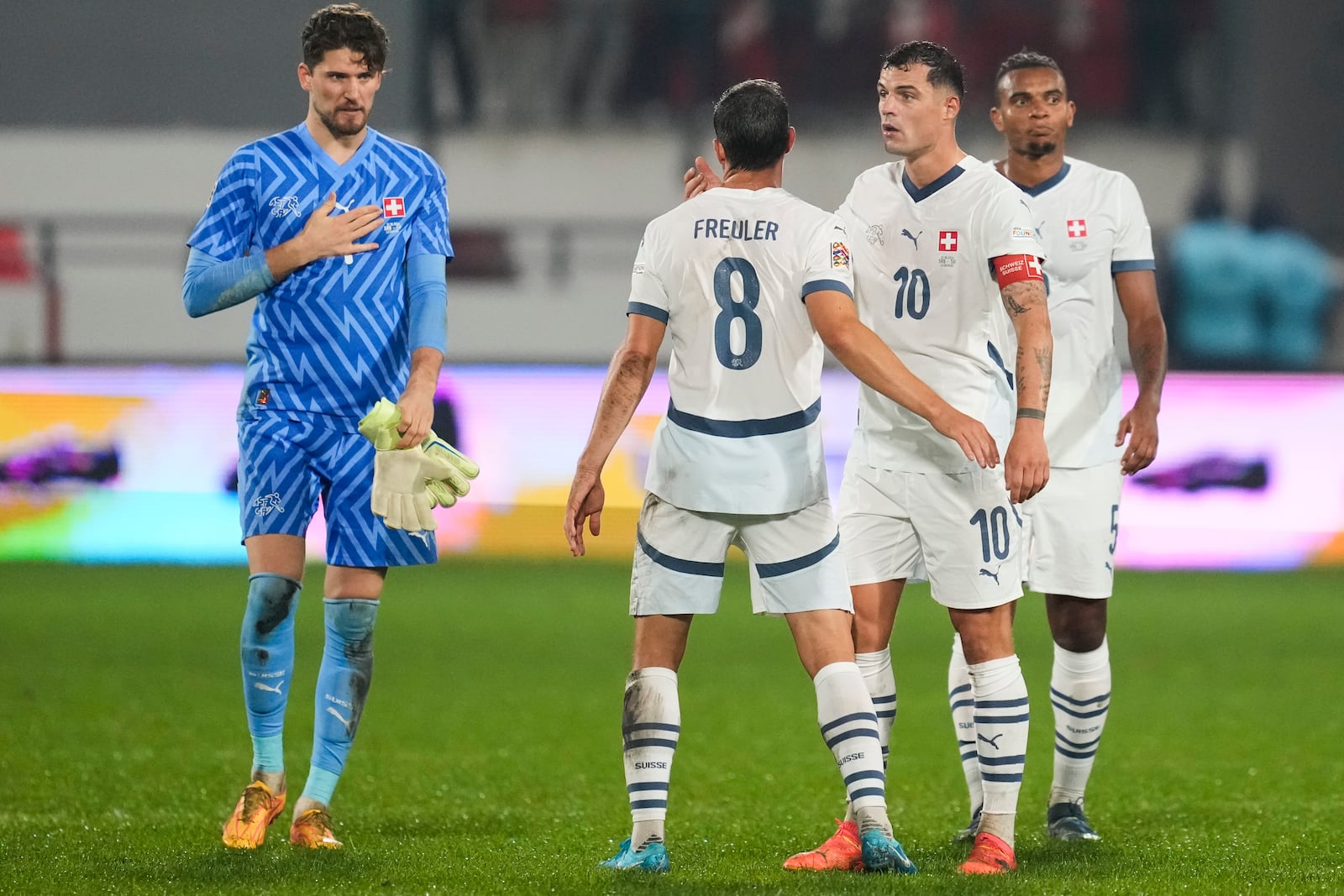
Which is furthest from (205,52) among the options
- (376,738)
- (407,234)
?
(407,234)

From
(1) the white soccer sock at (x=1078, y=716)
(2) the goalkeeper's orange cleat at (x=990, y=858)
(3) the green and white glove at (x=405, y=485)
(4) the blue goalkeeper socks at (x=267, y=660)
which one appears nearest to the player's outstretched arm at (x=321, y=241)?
(3) the green and white glove at (x=405, y=485)

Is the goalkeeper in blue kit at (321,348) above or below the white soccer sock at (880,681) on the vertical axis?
above

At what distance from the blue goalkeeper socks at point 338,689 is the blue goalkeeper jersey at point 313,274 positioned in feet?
1.61

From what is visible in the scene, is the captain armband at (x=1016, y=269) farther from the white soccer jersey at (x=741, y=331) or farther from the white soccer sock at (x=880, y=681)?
the white soccer sock at (x=880, y=681)

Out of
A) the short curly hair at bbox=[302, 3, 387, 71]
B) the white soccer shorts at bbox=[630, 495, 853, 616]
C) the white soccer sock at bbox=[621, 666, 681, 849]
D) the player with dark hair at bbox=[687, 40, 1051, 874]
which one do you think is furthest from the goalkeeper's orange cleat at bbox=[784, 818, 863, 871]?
the short curly hair at bbox=[302, 3, 387, 71]

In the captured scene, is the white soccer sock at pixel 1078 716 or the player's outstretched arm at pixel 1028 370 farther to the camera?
the white soccer sock at pixel 1078 716

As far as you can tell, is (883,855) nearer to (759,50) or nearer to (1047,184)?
(1047,184)

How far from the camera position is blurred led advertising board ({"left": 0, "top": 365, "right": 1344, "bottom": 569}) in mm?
11633

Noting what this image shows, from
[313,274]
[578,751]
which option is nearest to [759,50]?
[578,751]

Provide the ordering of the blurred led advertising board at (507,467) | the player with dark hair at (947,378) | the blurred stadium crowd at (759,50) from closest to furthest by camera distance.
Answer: the player with dark hair at (947,378) → the blurred led advertising board at (507,467) → the blurred stadium crowd at (759,50)

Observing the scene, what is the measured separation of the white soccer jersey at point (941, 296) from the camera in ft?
13.4

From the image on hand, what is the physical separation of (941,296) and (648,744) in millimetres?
1304

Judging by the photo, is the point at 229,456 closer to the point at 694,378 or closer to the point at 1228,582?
the point at 1228,582

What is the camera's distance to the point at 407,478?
4117mm
